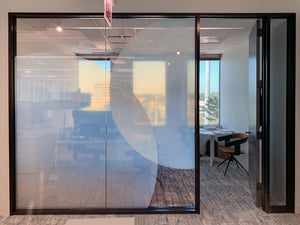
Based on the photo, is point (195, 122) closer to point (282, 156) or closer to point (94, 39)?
point (282, 156)

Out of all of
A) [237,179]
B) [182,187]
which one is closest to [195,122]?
[182,187]

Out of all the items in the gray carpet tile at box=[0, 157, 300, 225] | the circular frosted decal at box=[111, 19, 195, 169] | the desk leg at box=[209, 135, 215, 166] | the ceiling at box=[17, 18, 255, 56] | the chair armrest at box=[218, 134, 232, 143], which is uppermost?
the ceiling at box=[17, 18, 255, 56]

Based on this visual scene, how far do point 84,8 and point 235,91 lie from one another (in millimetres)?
4994

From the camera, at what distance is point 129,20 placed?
3.89 m

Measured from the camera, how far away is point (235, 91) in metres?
7.79

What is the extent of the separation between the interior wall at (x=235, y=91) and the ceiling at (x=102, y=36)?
352 cm

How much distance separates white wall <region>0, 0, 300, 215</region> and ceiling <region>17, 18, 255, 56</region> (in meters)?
0.13

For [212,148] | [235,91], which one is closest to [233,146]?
[212,148]

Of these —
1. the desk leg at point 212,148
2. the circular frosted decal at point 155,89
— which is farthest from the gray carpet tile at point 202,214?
the desk leg at point 212,148

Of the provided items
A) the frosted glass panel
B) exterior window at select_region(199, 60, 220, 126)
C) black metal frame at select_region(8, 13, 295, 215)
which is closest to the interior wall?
exterior window at select_region(199, 60, 220, 126)

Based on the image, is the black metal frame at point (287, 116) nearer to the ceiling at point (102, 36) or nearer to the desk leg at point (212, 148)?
the ceiling at point (102, 36)

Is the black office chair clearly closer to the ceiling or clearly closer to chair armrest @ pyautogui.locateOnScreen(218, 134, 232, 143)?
chair armrest @ pyautogui.locateOnScreen(218, 134, 232, 143)

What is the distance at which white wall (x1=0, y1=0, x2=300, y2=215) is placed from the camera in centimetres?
385

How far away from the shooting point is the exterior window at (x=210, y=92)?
9.08m
